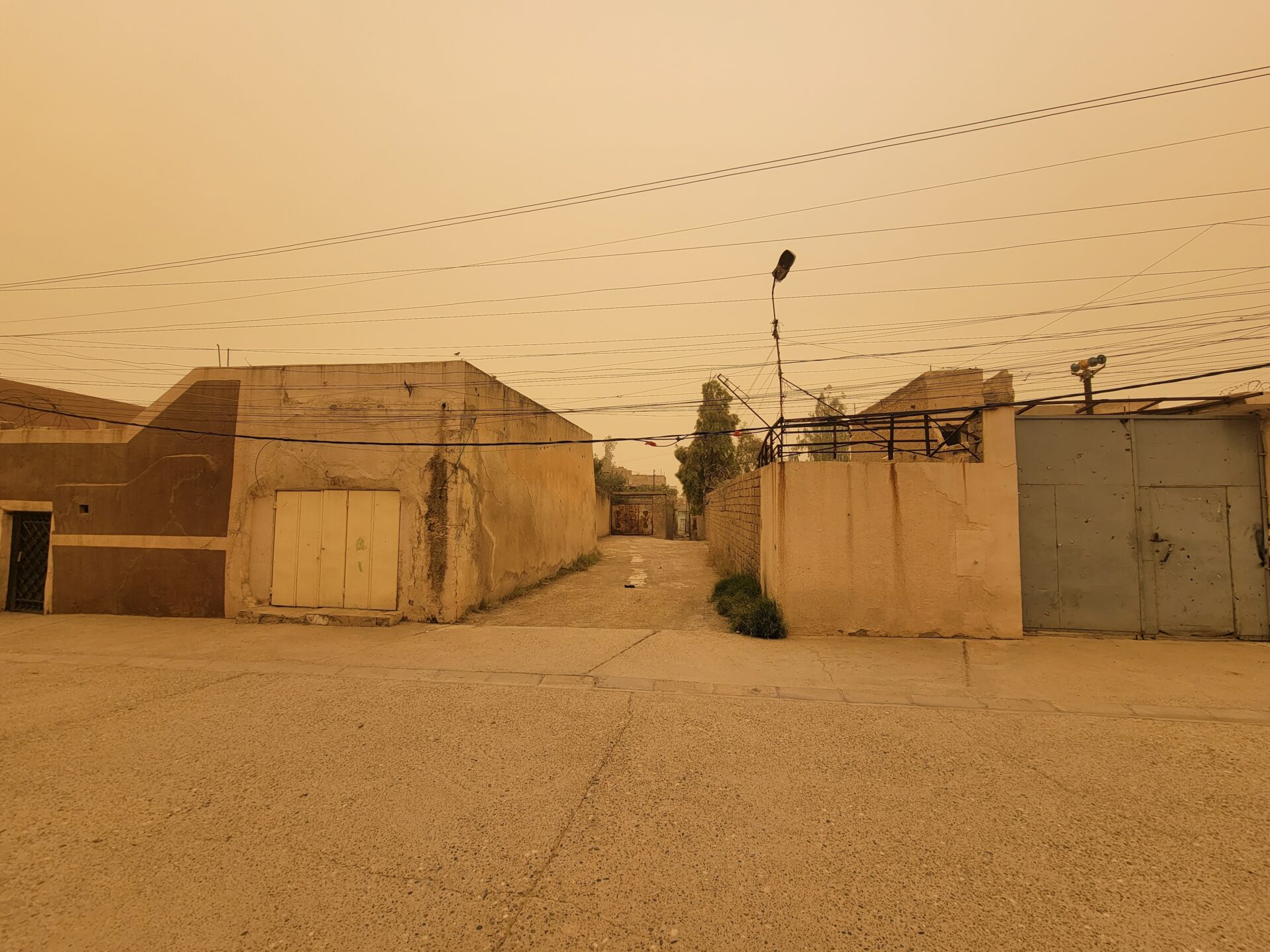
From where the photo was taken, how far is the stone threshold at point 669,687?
15.5ft

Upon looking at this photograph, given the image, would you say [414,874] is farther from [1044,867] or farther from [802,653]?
[802,653]

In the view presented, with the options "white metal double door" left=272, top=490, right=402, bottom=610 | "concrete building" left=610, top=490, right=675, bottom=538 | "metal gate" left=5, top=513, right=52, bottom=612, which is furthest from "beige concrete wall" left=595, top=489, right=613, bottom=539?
"metal gate" left=5, top=513, right=52, bottom=612

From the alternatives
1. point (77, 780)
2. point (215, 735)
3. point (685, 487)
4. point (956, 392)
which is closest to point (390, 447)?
point (215, 735)

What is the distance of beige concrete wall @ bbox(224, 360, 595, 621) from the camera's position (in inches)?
354

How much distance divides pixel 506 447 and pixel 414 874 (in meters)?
8.79

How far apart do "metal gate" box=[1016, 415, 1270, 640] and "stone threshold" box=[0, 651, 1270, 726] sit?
110 inches

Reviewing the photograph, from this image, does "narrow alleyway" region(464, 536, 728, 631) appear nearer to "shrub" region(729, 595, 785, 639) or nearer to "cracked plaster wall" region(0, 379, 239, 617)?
"shrub" region(729, 595, 785, 639)

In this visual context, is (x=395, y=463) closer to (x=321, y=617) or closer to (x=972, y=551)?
(x=321, y=617)

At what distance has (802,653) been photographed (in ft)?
21.8

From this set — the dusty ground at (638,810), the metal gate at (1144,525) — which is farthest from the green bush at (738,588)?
the metal gate at (1144,525)

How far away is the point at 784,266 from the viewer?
26.9 ft

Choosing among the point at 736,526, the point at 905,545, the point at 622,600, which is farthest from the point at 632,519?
the point at 905,545

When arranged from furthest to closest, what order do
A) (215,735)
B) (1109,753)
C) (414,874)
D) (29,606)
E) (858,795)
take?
(29,606) < (215,735) < (1109,753) < (858,795) < (414,874)

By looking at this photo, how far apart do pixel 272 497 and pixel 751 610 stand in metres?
8.58
